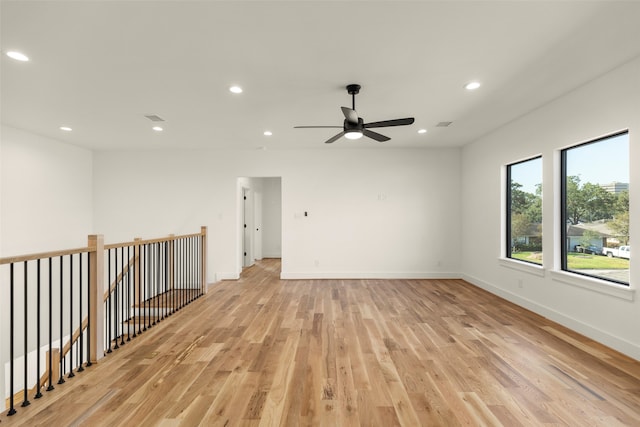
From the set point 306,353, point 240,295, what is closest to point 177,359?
point 306,353

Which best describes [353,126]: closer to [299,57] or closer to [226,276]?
[299,57]

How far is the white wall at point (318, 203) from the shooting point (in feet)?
21.2

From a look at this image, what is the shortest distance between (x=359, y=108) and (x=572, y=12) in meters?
2.26

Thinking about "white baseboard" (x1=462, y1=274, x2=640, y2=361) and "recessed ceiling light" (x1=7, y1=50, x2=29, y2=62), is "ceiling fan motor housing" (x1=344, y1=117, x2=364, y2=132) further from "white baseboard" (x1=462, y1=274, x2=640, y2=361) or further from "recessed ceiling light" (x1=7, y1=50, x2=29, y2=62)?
"white baseboard" (x1=462, y1=274, x2=640, y2=361)

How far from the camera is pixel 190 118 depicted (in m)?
4.50

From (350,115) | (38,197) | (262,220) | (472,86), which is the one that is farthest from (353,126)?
(262,220)

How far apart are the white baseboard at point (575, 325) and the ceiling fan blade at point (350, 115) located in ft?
10.7

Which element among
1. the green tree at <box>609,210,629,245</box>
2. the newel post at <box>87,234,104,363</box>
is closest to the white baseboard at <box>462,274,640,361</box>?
the green tree at <box>609,210,629,245</box>

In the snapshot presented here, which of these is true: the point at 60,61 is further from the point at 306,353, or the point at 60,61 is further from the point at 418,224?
the point at 418,224

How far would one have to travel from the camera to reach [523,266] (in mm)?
4379

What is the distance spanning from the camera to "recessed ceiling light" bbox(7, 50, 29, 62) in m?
2.69

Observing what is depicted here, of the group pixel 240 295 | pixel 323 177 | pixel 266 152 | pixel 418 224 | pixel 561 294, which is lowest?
pixel 240 295

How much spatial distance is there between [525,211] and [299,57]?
13.0 feet

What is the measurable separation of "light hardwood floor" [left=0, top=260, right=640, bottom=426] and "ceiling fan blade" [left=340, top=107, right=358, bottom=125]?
2282 mm
